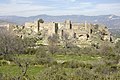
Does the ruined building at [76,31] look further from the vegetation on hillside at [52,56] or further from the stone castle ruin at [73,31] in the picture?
the vegetation on hillside at [52,56]

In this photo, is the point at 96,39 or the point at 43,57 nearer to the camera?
the point at 43,57

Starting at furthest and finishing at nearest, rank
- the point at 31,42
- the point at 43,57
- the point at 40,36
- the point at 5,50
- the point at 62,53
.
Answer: the point at 40,36, the point at 31,42, the point at 62,53, the point at 5,50, the point at 43,57

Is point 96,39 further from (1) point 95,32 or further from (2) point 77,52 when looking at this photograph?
(2) point 77,52

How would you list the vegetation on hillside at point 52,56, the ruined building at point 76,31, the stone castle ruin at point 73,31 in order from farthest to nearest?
the ruined building at point 76,31 → the stone castle ruin at point 73,31 → the vegetation on hillside at point 52,56

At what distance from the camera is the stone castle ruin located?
83.8 m

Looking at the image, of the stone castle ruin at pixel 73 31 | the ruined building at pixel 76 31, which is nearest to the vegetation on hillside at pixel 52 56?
the stone castle ruin at pixel 73 31

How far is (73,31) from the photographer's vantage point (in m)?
86.9

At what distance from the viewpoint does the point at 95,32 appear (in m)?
86.7

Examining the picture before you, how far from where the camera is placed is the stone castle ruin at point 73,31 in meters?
83.8

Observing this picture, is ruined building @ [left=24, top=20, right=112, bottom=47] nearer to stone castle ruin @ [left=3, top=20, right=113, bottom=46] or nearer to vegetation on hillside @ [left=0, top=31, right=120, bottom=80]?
stone castle ruin @ [left=3, top=20, right=113, bottom=46]

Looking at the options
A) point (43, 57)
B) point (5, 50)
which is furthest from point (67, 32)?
point (43, 57)

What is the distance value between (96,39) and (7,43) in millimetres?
27755

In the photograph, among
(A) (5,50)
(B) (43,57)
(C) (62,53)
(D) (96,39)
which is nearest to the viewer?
(B) (43,57)

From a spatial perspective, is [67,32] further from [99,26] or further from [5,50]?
[5,50]
